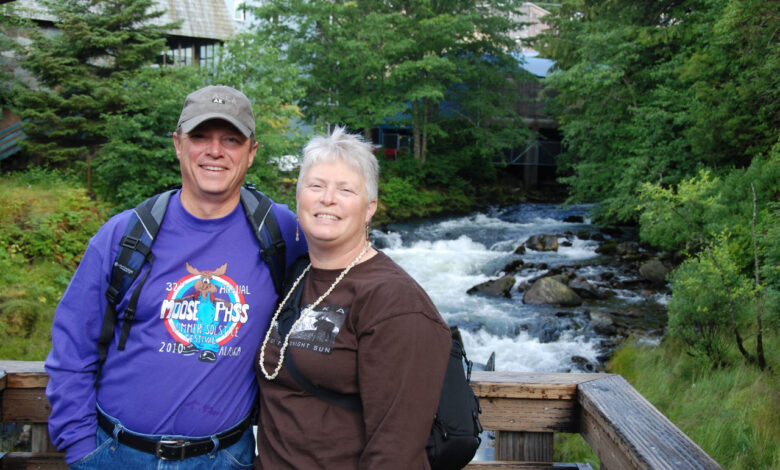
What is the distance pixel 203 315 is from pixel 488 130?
26152 millimetres

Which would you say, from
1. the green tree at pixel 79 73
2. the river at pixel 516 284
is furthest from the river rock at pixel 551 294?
the green tree at pixel 79 73

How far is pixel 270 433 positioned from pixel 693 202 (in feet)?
31.2

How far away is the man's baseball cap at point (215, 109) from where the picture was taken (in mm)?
2139

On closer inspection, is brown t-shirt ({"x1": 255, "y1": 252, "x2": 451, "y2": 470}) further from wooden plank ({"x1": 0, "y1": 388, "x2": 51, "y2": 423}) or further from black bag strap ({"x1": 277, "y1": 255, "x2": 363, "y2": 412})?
wooden plank ({"x1": 0, "y1": 388, "x2": 51, "y2": 423})

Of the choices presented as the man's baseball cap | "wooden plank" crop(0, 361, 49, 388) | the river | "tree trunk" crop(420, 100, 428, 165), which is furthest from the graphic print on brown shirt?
"tree trunk" crop(420, 100, 428, 165)

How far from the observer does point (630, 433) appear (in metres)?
1.85

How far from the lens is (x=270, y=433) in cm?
190

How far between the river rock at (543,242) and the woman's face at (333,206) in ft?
50.6

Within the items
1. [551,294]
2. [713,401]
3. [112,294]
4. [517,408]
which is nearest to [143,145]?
[551,294]

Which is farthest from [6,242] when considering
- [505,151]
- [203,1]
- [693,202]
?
[505,151]

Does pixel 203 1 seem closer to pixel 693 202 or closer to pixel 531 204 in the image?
pixel 531 204

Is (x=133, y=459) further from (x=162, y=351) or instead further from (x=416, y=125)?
(x=416, y=125)

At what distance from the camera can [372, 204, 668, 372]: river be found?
9508 millimetres

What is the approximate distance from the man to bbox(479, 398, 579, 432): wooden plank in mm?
897
